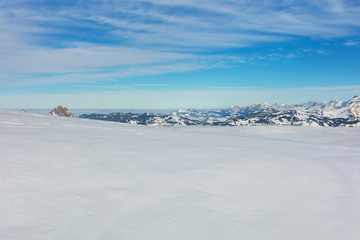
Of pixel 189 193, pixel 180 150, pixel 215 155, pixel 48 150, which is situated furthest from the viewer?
pixel 180 150

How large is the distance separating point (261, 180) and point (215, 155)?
10.6 ft

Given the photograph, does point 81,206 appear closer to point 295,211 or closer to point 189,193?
point 189,193

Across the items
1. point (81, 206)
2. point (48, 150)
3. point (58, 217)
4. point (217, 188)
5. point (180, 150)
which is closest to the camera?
point (58, 217)

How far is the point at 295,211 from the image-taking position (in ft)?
17.9

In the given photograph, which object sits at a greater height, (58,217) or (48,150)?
(48,150)

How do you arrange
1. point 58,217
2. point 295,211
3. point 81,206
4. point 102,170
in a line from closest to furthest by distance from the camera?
1. point 58,217
2. point 81,206
3. point 295,211
4. point 102,170

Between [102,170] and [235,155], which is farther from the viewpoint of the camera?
[235,155]

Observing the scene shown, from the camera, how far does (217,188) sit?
21.5ft

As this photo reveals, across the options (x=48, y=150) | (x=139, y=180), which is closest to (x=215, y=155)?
(x=139, y=180)

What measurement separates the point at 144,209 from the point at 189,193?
138 cm

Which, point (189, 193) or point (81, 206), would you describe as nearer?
point (81, 206)

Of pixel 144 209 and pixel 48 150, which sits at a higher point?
pixel 48 150

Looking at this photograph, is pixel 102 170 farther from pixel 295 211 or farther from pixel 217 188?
pixel 295 211

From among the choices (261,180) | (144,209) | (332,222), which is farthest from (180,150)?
(332,222)
